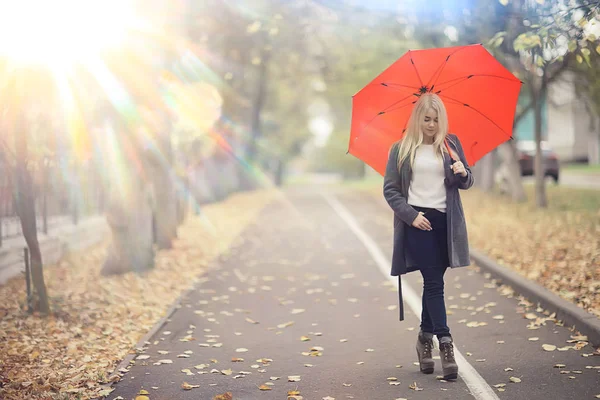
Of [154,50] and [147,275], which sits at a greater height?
[154,50]

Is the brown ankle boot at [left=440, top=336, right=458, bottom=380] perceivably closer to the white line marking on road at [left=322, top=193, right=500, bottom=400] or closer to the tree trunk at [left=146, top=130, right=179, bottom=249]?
the white line marking on road at [left=322, top=193, right=500, bottom=400]

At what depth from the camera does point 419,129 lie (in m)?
5.20

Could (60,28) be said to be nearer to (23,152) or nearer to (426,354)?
(23,152)

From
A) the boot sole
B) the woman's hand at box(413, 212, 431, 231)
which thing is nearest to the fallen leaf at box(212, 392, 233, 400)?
the boot sole

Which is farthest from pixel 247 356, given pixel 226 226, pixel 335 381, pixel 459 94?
pixel 226 226

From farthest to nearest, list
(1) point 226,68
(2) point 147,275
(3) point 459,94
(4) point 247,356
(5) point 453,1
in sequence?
(1) point 226,68
(5) point 453,1
(2) point 147,275
(4) point 247,356
(3) point 459,94

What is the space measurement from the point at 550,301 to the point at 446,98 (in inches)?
112

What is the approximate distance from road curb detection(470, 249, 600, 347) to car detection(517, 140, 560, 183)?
52.0 ft

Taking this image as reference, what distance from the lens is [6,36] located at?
7.39m

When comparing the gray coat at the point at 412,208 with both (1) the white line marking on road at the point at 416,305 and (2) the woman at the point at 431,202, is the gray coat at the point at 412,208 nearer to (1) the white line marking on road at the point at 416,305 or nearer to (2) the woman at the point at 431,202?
(2) the woman at the point at 431,202

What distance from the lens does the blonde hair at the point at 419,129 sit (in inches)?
203

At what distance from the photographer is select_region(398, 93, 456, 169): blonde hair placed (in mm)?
5156

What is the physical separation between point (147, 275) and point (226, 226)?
329 inches

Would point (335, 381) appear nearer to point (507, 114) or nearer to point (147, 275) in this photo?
point (507, 114)
